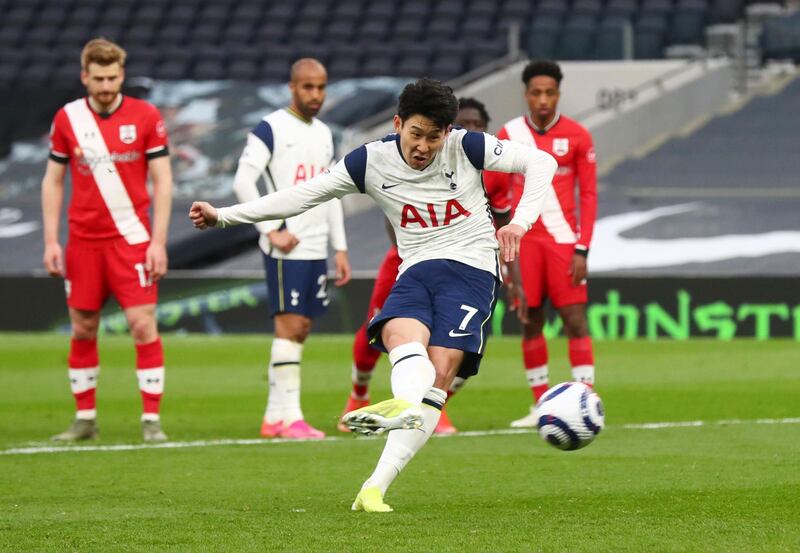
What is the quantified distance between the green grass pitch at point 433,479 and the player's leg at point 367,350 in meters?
0.29

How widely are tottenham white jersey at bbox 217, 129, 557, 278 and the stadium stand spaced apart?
52.4 ft

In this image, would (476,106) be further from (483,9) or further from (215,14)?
(215,14)

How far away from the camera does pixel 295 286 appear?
8.38 metres

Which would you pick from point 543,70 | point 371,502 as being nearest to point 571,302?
point 543,70

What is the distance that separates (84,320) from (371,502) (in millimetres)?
3162

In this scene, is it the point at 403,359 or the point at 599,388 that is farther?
the point at 599,388

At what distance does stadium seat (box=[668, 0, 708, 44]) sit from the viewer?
22188 mm

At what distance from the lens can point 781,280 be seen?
15.1 meters

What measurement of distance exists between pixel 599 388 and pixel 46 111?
14700 millimetres

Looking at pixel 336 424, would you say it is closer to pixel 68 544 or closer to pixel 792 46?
pixel 68 544

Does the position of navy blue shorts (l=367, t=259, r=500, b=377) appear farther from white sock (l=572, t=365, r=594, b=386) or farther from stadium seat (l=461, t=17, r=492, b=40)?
stadium seat (l=461, t=17, r=492, b=40)

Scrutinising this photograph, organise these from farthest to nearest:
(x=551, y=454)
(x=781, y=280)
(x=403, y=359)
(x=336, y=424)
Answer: (x=781, y=280)
(x=336, y=424)
(x=551, y=454)
(x=403, y=359)

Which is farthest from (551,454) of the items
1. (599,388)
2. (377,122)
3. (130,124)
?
(377,122)

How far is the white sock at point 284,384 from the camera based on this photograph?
8.38 m
